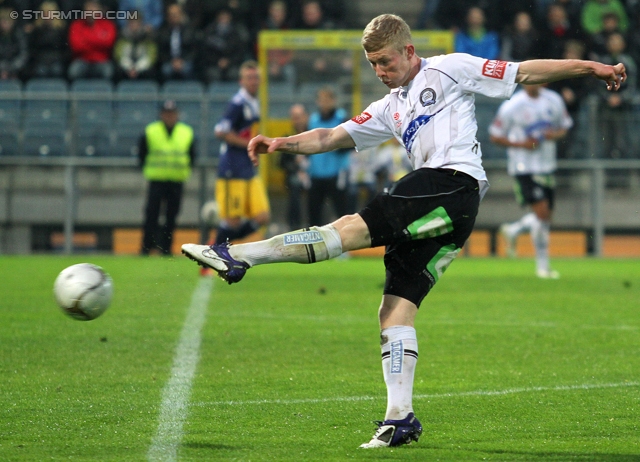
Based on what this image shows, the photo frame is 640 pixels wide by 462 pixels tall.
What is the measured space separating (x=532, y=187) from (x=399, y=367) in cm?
898

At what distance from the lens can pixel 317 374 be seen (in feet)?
22.3

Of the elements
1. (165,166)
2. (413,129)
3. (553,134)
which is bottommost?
(165,166)

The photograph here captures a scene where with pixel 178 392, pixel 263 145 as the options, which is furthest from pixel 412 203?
pixel 178 392

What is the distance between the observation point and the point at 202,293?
11734 millimetres

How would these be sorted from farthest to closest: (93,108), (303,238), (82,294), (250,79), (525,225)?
(93,108) → (525,225) → (250,79) → (82,294) → (303,238)

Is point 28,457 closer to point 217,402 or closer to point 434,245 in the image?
point 217,402

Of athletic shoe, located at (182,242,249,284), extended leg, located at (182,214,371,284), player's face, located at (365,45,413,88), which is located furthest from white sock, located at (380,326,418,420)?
player's face, located at (365,45,413,88)

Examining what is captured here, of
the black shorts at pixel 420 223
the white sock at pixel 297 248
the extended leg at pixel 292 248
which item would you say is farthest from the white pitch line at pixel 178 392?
the black shorts at pixel 420 223

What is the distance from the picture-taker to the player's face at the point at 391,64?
197 inches

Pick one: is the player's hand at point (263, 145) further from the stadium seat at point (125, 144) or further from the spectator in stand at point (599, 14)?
the spectator in stand at point (599, 14)

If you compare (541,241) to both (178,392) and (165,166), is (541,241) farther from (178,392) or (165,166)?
(178,392)

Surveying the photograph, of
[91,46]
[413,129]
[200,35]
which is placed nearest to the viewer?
[413,129]

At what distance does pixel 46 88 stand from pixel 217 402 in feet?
47.6

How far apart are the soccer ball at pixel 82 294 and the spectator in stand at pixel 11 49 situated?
14300mm
